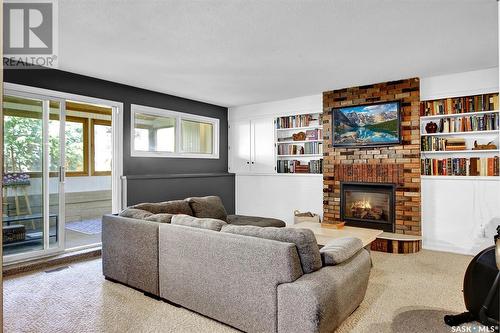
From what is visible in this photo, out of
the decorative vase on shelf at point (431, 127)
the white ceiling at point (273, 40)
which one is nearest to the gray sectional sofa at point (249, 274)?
the white ceiling at point (273, 40)

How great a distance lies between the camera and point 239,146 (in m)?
6.36

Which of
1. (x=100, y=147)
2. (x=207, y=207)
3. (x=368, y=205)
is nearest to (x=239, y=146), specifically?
(x=207, y=207)

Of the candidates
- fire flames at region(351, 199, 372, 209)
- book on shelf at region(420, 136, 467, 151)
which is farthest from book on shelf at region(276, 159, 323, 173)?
book on shelf at region(420, 136, 467, 151)

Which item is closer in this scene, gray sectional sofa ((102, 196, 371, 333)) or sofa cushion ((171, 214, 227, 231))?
gray sectional sofa ((102, 196, 371, 333))

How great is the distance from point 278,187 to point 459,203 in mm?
2815

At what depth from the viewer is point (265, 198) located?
19.8ft

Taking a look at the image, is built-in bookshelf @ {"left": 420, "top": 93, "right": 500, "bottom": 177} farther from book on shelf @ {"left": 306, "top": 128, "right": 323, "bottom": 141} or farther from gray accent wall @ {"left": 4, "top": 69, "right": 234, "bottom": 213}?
gray accent wall @ {"left": 4, "top": 69, "right": 234, "bottom": 213}

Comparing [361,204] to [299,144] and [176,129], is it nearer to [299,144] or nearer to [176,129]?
[299,144]

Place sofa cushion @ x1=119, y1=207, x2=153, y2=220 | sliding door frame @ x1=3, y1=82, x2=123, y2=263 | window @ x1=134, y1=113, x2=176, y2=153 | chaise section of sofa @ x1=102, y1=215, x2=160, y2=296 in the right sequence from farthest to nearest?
window @ x1=134, y1=113, x2=176, y2=153 < sliding door frame @ x1=3, y1=82, x2=123, y2=263 < sofa cushion @ x1=119, y1=207, x2=153, y2=220 < chaise section of sofa @ x1=102, y1=215, x2=160, y2=296

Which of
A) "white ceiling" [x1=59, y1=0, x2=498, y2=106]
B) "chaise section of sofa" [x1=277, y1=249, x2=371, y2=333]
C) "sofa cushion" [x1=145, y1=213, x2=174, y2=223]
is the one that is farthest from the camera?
"sofa cushion" [x1=145, y1=213, x2=174, y2=223]

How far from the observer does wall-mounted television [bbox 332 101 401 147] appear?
181 inches

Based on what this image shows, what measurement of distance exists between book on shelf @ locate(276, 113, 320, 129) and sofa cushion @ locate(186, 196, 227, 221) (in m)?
2.19

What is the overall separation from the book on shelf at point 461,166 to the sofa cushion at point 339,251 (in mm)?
2633

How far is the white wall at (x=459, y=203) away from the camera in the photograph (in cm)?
399
